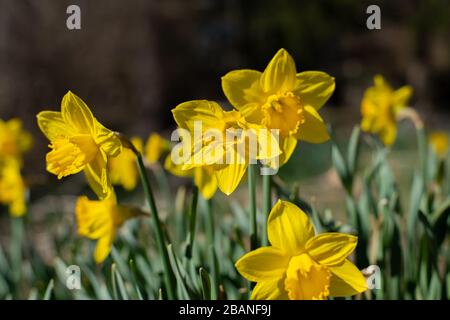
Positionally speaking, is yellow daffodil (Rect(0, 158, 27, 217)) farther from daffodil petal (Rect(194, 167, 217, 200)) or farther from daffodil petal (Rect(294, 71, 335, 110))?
daffodil petal (Rect(294, 71, 335, 110))

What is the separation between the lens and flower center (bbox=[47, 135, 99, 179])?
0.87m

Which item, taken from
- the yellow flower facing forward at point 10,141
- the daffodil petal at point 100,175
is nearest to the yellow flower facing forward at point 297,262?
the daffodil petal at point 100,175

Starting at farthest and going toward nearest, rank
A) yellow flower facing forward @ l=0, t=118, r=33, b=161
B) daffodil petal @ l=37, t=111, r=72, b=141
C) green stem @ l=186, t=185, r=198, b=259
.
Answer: yellow flower facing forward @ l=0, t=118, r=33, b=161, green stem @ l=186, t=185, r=198, b=259, daffodil petal @ l=37, t=111, r=72, b=141

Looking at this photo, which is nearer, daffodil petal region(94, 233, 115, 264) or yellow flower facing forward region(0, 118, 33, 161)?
daffodil petal region(94, 233, 115, 264)

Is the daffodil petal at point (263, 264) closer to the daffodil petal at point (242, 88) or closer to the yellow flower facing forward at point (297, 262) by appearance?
the yellow flower facing forward at point (297, 262)

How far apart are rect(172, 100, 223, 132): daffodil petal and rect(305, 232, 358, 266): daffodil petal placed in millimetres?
216

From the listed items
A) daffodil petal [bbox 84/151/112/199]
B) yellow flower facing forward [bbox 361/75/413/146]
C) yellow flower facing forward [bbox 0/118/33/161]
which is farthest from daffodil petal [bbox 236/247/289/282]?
yellow flower facing forward [bbox 0/118/33/161]

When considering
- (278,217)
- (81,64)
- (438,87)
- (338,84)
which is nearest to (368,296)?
(278,217)

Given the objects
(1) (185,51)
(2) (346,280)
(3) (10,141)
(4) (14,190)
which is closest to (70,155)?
(2) (346,280)

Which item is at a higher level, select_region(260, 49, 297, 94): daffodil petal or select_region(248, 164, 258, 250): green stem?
select_region(260, 49, 297, 94): daffodil petal

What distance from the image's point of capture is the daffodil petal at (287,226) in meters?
0.84

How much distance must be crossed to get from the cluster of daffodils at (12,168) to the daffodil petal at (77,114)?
0.76m

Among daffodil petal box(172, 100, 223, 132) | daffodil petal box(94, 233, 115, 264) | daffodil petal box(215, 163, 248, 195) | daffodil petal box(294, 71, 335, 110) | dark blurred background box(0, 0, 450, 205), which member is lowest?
daffodil petal box(94, 233, 115, 264)
